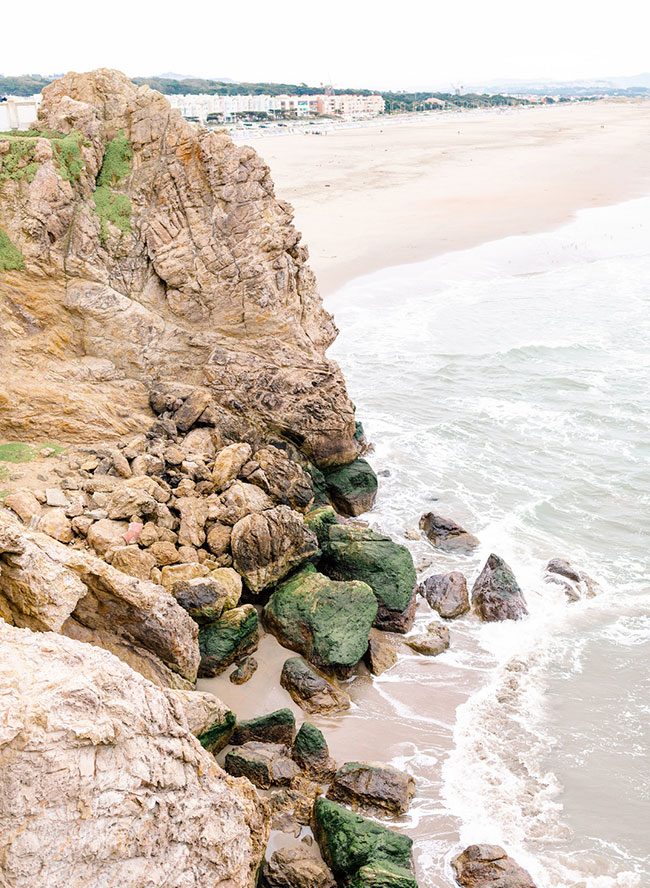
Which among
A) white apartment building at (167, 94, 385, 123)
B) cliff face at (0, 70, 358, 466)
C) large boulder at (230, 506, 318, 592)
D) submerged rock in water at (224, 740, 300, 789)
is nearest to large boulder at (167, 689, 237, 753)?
submerged rock in water at (224, 740, 300, 789)

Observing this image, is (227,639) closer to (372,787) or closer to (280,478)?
(372,787)

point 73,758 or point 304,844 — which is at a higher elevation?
point 73,758

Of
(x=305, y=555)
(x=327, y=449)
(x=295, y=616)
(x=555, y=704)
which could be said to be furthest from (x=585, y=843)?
(x=327, y=449)

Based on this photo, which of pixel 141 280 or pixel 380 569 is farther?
pixel 141 280

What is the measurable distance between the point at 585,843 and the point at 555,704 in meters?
2.34

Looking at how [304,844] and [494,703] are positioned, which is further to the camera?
[494,703]

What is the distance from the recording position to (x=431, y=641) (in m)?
11.9

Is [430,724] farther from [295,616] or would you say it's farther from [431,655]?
[295,616]

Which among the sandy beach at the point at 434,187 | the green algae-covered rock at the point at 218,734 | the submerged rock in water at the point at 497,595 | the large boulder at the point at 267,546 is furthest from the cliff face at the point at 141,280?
the sandy beach at the point at 434,187

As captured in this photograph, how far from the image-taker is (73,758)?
534 centimetres

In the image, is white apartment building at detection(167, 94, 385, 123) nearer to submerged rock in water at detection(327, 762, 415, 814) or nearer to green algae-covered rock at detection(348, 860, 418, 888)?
submerged rock in water at detection(327, 762, 415, 814)

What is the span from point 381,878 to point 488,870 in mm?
1456

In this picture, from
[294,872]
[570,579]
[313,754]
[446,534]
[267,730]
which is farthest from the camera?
[446,534]

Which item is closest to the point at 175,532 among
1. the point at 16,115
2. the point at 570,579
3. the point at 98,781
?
the point at 98,781
